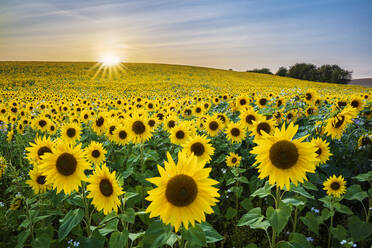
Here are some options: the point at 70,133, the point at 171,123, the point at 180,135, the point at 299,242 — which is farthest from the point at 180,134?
the point at 299,242

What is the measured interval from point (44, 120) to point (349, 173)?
7647 mm

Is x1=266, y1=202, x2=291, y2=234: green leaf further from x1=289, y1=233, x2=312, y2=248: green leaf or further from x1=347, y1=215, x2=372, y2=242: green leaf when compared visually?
x1=347, y1=215, x2=372, y2=242: green leaf

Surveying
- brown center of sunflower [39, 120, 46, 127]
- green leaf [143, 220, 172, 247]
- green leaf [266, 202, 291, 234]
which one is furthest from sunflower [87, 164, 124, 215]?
brown center of sunflower [39, 120, 46, 127]

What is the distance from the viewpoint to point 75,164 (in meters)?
2.54

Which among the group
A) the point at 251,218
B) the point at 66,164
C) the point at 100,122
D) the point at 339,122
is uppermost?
the point at 339,122

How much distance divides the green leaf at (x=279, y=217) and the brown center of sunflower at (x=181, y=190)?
2.85ft

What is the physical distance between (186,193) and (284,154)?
1003 mm

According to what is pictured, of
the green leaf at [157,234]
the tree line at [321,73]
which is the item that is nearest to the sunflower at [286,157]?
the green leaf at [157,234]

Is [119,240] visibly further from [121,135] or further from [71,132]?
[71,132]

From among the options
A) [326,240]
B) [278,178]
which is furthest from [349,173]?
[278,178]

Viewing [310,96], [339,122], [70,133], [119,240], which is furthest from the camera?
[310,96]

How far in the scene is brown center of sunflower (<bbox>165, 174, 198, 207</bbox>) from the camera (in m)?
1.83

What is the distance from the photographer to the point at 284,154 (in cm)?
211

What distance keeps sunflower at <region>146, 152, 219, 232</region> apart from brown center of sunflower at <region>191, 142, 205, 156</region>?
176 centimetres
